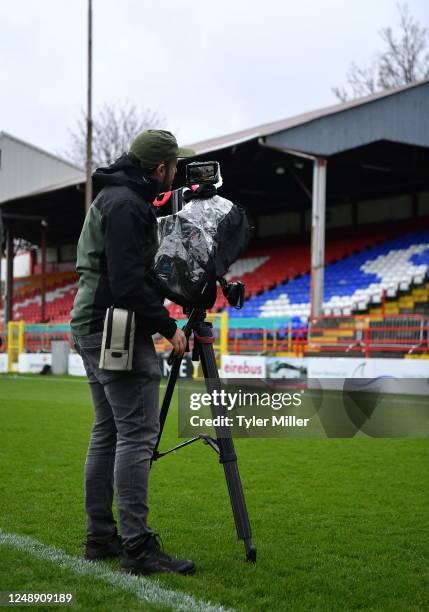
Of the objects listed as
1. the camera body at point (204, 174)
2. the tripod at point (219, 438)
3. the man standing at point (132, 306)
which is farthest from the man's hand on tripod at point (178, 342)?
the camera body at point (204, 174)

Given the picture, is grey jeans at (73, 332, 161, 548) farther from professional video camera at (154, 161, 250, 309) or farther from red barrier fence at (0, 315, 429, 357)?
red barrier fence at (0, 315, 429, 357)

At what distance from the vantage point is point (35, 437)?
344 inches

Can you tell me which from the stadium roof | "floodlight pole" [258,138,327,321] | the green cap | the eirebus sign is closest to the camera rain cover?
the green cap

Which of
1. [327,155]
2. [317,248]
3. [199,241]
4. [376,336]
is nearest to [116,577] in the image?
[199,241]

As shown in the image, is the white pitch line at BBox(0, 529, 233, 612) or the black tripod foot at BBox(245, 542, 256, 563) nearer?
the white pitch line at BBox(0, 529, 233, 612)

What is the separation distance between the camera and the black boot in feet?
12.3

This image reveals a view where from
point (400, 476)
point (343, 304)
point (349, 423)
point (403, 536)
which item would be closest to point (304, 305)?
point (343, 304)

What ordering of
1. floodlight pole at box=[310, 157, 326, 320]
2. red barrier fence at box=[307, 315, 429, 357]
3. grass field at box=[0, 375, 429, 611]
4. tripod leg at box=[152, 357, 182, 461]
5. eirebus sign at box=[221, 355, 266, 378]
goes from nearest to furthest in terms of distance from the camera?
1. grass field at box=[0, 375, 429, 611]
2. tripod leg at box=[152, 357, 182, 461]
3. eirebus sign at box=[221, 355, 266, 378]
4. red barrier fence at box=[307, 315, 429, 357]
5. floodlight pole at box=[310, 157, 326, 320]

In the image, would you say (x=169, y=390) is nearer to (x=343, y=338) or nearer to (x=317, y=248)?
(x=343, y=338)

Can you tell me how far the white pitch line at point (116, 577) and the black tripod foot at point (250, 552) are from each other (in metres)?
0.54

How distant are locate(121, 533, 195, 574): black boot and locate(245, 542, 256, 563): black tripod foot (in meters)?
0.30

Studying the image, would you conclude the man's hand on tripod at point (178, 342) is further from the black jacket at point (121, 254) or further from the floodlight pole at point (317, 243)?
the floodlight pole at point (317, 243)

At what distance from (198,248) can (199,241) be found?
3cm

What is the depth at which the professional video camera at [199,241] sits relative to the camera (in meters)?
3.86
